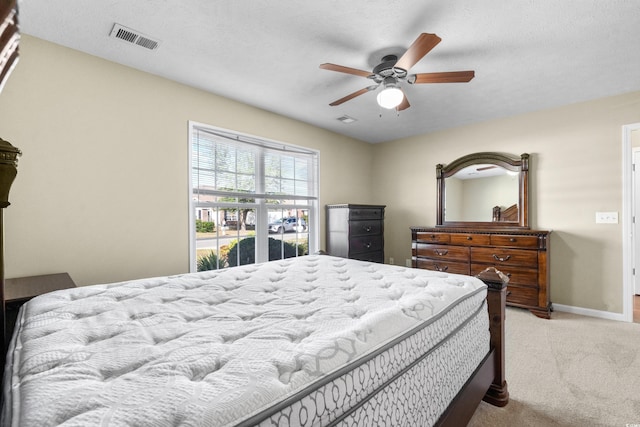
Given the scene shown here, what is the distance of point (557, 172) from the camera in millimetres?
3566

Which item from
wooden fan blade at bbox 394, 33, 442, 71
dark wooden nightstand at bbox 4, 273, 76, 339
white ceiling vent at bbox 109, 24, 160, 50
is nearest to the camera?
dark wooden nightstand at bbox 4, 273, 76, 339

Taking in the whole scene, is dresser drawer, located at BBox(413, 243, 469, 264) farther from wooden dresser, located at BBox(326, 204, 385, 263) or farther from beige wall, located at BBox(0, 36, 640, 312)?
beige wall, located at BBox(0, 36, 640, 312)

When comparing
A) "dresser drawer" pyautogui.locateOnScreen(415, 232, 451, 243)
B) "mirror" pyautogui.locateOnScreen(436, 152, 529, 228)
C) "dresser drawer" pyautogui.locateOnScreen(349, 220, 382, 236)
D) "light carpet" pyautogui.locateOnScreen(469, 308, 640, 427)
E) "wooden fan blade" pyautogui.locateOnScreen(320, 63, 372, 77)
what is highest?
"wooden fan blade" pyautogui.locateOnScreen(320, 63, 372, 77)

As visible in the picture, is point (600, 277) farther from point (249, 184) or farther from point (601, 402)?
point (249, 184)

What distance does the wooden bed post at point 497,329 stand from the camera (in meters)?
1.74

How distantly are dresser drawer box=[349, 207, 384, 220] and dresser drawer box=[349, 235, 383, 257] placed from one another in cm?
31

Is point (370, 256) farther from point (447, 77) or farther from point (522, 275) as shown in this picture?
point (447, 77)

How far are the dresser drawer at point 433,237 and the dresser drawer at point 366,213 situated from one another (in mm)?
701

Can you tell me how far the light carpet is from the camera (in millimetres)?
1657

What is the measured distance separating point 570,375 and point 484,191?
2.59 metres

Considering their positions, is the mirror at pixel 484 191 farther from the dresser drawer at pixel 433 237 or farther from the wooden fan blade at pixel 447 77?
the wooden fan blade at pixel 447 77

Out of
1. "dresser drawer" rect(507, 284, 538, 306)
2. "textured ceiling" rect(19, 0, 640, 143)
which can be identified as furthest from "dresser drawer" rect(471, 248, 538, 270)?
"textured ceiling" rect(19, 0, 640, 143)

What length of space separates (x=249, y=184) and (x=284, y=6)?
84.1 inches

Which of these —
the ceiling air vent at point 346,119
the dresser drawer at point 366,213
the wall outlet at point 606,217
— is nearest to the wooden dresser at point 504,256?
the wall outlet at point 606,217
